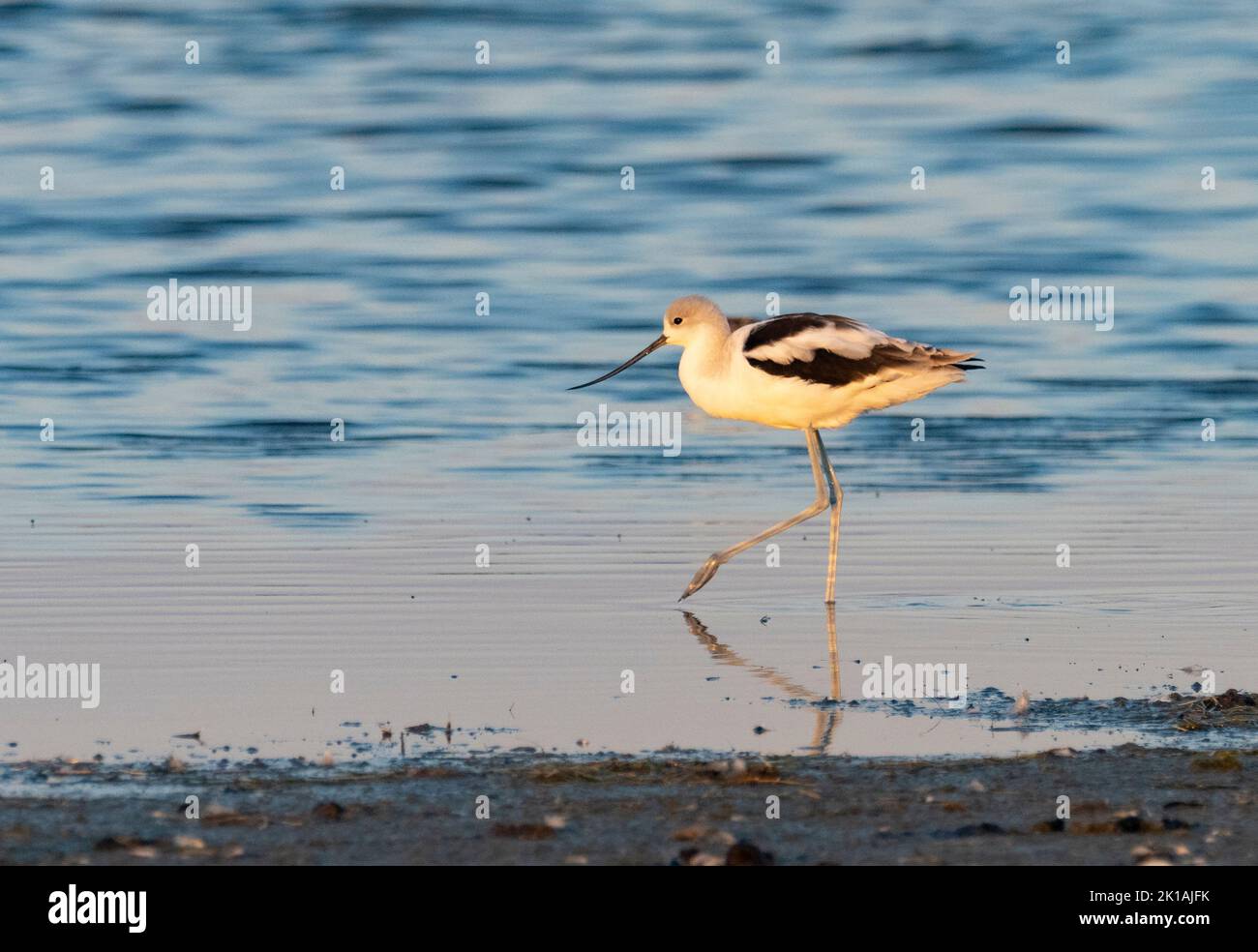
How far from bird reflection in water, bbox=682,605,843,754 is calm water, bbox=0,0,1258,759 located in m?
0.04

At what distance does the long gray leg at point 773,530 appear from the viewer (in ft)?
28.0

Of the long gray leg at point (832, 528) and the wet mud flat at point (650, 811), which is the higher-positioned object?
the long gray leg at point (832, 528)

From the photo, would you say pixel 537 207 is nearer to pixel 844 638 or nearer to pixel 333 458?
pixel 333 458

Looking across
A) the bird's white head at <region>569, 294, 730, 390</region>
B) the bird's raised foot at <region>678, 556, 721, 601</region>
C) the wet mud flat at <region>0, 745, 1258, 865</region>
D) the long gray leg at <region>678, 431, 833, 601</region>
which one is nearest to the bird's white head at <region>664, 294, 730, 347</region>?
the bird's white head at <region>569, 294, 730, 390</region>

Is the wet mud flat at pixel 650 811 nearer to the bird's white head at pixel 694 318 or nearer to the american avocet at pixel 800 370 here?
the american avocet at pixel 800 370

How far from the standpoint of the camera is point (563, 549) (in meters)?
9.30

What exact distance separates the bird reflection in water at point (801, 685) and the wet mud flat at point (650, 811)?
0.39m

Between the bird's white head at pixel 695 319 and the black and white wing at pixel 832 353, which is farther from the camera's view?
the bird's white head at pixel 695 319

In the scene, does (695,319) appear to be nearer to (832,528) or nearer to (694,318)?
(694,318)

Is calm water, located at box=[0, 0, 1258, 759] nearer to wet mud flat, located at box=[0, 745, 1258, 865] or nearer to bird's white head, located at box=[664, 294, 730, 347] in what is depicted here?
wet mud flat, located at box=[0, 745, 1258, 865]

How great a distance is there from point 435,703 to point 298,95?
20.8m

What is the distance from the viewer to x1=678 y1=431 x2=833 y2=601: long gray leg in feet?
28.0

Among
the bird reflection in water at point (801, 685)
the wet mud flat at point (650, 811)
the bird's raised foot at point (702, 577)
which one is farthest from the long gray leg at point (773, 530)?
the wet mud flat at point (650, 811)
